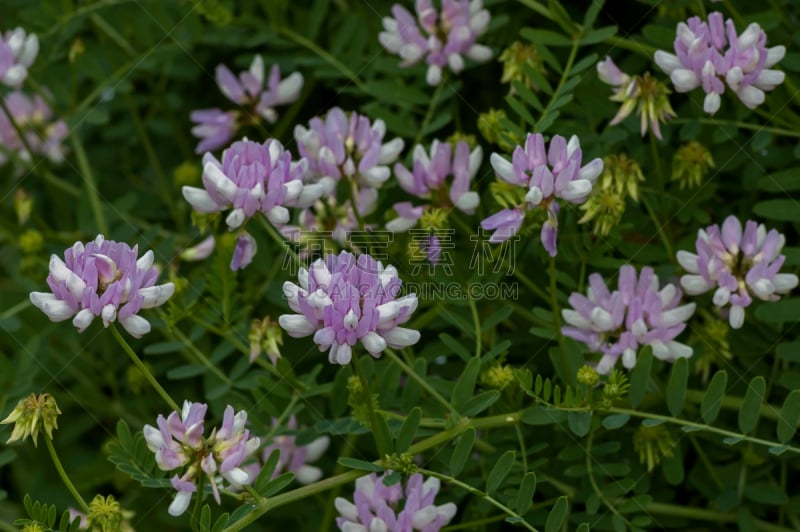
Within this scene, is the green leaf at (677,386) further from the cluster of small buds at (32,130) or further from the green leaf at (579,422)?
the cluster of small buds at (32,130)

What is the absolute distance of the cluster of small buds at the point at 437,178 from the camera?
1.56m

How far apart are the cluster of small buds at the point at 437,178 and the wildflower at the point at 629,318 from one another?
22cm

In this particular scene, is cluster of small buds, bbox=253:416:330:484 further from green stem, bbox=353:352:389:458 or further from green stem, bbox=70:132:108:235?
green stem, bbox=70:132:108:235

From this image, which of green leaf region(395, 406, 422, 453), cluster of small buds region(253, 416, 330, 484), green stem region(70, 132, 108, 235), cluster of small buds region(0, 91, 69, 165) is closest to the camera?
green leaf region(395, 406, 422, 453)

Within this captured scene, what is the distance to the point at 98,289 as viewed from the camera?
1.26 m

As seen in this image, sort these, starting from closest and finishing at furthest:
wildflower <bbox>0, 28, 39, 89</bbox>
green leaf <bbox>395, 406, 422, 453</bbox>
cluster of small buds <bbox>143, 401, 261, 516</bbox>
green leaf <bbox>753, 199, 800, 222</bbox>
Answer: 1. cluster of small buds <bbox>143, 401, 261, 516</bbox>
2. green leaf <bbox>395, 406, 422, 453</bbox>
3. green leaf <bbox>753, 199, 800, 222</bbox>
4. wildflower <bbox>0, 28, 39, 89</bbox>

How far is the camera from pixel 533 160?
4.36ft

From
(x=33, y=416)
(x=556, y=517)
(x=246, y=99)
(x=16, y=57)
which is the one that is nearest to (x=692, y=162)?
(x=556, y=517)

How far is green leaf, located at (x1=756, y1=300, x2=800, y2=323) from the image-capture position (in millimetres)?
1460

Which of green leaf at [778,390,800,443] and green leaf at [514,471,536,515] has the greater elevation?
green leaf at [778,390,800,443]

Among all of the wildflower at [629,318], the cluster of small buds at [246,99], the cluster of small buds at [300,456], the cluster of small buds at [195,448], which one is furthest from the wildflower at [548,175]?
the cluster of small buds at [246,99]

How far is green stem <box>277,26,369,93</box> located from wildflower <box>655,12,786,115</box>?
0.56 m

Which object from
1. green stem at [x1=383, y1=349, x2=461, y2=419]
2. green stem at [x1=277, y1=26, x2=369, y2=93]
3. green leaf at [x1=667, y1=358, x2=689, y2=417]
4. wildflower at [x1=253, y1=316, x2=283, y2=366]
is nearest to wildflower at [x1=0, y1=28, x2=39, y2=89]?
green stem at [x1=277, y1=26, x2=369, y2=93]

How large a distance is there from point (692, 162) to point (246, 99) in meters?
0.80
